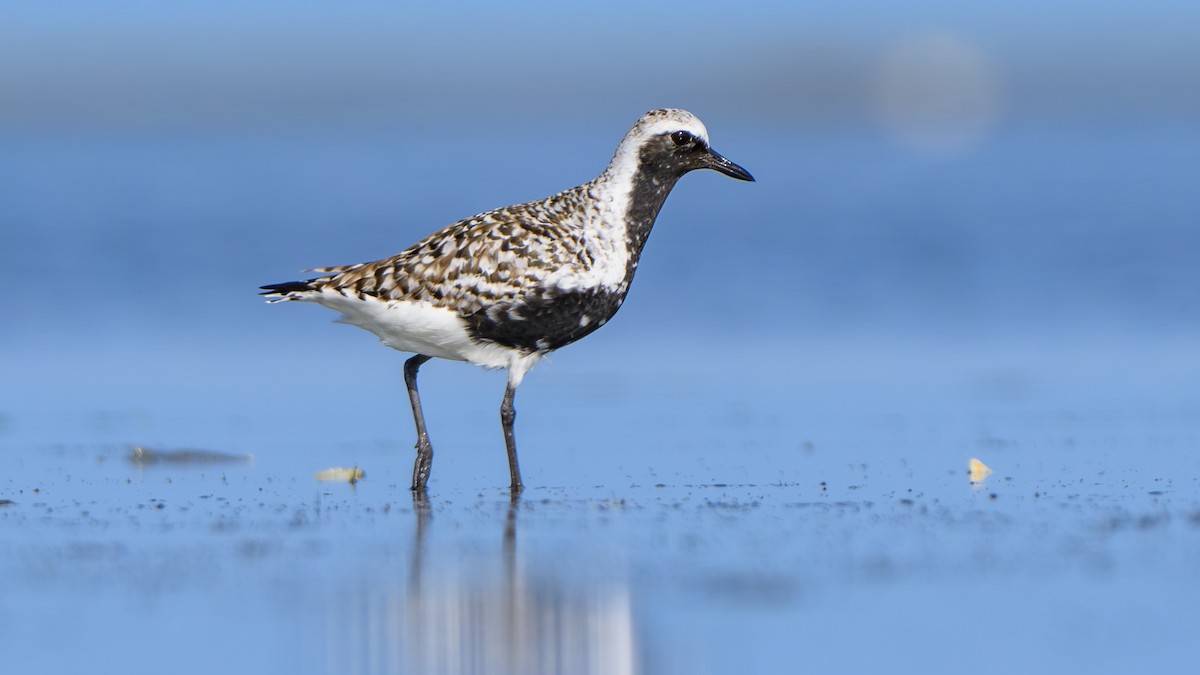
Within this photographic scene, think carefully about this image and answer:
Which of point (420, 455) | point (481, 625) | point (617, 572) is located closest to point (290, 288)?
point (420, 455)

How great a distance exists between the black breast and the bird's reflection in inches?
92.8

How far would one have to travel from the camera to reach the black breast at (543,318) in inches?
371

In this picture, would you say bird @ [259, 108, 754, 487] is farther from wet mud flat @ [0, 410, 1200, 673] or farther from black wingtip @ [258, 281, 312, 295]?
wet mud flat @ [0, 410, 1200, 673]

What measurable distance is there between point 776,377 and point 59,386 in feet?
17.6

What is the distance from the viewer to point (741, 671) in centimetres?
583

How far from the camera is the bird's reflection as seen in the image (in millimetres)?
5992

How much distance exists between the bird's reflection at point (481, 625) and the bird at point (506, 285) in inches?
90.3

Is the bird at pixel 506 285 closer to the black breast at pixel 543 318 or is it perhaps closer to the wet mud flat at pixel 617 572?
the black breast at pixel 543 318

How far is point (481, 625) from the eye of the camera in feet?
20.9

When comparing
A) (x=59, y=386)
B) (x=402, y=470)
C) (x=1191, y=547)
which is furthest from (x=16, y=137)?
(x=1191, y=547)

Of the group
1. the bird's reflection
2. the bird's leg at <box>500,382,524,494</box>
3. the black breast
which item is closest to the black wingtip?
the black breast

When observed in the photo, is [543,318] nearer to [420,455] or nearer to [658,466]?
[420,455]

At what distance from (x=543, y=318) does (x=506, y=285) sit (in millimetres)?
267

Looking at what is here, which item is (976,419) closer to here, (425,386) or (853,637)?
(425,386)
